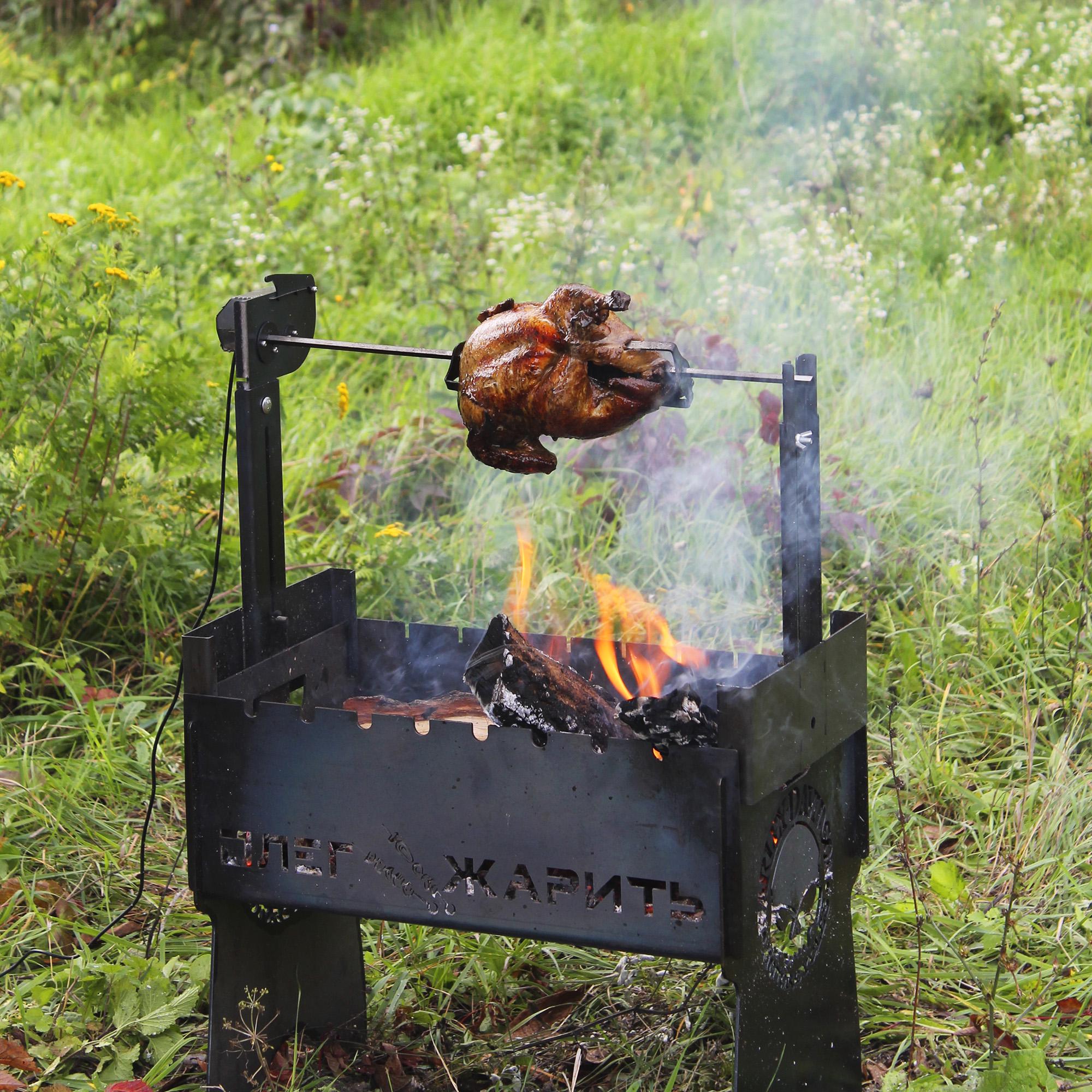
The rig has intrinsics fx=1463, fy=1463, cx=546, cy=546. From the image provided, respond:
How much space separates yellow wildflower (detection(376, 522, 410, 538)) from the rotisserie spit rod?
147 cm

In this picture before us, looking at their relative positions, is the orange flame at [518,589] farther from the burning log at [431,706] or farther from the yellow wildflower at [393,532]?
the burning log at [431,706]

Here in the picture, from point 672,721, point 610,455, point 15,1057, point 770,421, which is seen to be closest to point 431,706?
point 672,721

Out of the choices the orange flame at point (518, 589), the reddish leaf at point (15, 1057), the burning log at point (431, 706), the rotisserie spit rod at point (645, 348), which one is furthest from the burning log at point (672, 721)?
the reddish leaf at point (15, 1057)

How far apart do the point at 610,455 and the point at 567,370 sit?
7.49 ft

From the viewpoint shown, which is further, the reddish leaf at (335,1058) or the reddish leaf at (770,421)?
the reddish leaf at (770,421)

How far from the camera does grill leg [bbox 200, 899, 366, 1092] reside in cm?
258

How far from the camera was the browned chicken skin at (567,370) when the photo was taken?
93.1 inches

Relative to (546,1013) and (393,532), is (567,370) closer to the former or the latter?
(546,1013)

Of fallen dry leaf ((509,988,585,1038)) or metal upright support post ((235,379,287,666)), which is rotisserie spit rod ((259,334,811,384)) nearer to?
metal upright support post ((235,379,287,666))

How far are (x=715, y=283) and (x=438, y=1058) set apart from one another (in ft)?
11.8

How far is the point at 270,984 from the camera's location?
2.73 meters

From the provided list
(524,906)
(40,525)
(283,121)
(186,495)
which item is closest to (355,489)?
(186,495)

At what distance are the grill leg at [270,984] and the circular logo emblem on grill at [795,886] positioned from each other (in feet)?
2.56

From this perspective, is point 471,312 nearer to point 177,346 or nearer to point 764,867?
point 177,346
